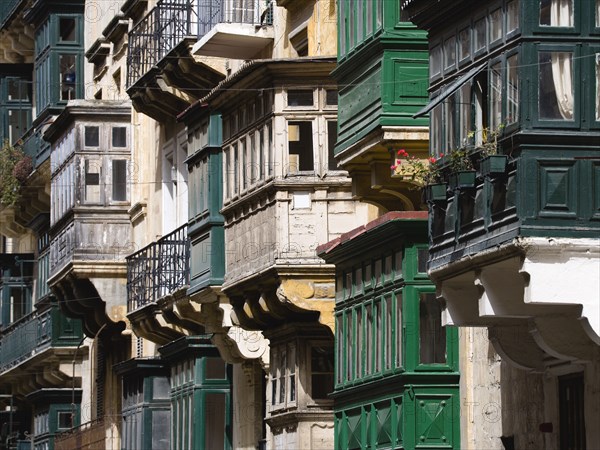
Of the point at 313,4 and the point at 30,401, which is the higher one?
the point at 313,4

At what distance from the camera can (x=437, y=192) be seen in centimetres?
2689

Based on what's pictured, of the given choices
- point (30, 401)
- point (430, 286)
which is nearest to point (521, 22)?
point (430, 286)

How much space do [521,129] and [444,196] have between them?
2433 millimetres

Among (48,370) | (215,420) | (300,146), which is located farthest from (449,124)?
(48,370)

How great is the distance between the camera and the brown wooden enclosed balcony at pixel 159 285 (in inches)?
1658

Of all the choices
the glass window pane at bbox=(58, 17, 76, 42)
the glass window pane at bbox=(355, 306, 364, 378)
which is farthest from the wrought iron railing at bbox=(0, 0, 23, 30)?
the glass window pane at bbox=(355, 306, 364, 378)

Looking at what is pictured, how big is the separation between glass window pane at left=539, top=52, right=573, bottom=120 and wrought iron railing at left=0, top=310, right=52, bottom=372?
34693 millimetres

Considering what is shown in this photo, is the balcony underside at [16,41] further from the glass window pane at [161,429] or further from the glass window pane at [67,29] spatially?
the glass window pane at [161,429]

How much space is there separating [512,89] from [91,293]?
26939 millimetres

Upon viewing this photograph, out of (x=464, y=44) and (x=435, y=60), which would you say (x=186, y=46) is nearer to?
(x=435, y=60)

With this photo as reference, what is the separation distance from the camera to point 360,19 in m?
31.9

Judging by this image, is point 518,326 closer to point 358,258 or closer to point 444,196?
point 444,196

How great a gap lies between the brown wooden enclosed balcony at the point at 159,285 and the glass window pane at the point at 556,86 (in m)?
17.2

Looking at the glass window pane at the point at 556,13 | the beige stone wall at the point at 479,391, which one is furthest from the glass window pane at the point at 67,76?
the glass window pane at the point at 556,13
